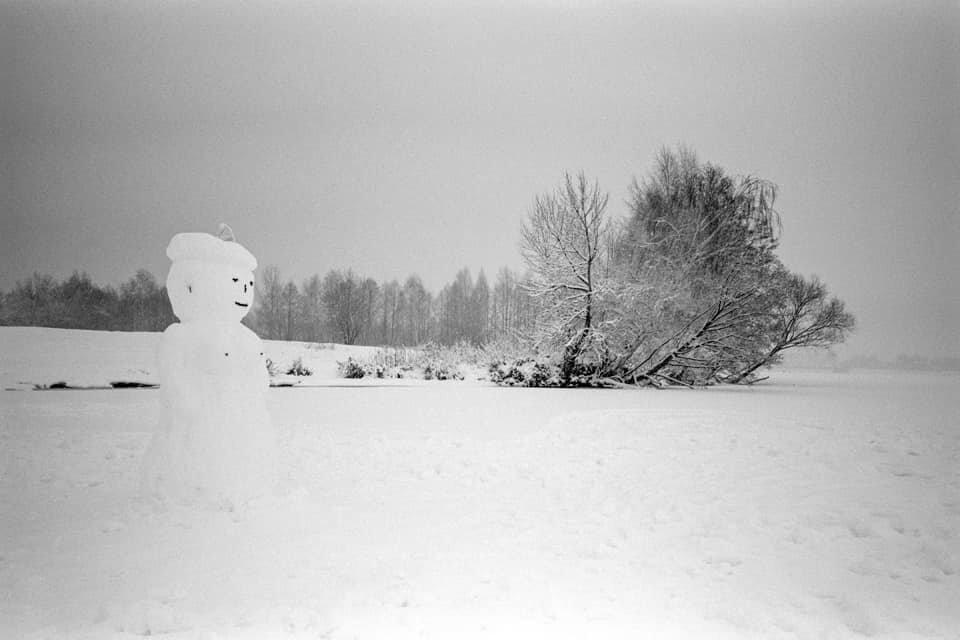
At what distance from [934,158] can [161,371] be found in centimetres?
490

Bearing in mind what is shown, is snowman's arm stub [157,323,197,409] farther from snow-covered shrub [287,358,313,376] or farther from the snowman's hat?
snow-covered shrub [287,358,313,376]

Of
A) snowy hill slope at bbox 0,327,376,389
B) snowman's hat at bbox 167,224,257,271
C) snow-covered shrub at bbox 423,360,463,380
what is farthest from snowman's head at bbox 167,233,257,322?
snow-covered shrub at bbox 423,360,463,380

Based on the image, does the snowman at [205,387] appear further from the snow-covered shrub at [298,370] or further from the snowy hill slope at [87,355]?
the snow-covered shrub at [298,370]

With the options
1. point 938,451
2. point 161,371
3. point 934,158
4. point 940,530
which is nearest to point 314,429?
point 161,371

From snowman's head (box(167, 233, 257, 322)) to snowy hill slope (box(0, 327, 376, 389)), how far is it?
387 millimetres

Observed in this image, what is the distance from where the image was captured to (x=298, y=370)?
608 centimetres

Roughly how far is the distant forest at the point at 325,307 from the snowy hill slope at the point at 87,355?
0.15 m

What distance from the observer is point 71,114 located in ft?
10.6

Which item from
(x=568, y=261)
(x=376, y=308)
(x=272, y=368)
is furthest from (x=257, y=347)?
(x=568, y=261)

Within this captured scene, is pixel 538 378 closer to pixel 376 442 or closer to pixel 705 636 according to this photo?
pixel 376 442

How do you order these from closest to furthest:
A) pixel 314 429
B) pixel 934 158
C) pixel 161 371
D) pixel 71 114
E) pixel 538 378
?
pixel 161 371 → pixel 71 114 → pixel 934 158 → pixel 314 429 → pixel 538 378

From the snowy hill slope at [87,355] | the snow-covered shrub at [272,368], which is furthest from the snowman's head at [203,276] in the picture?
the snow-covered shrub at [272,368]

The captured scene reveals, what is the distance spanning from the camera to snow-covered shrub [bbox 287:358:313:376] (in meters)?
5.73

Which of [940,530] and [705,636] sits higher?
[940,530]
